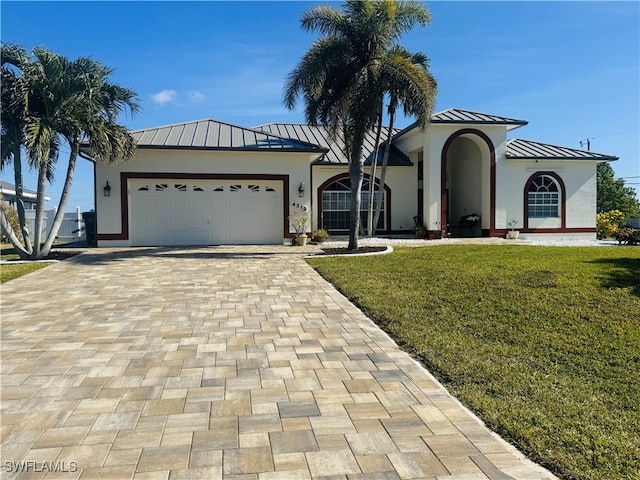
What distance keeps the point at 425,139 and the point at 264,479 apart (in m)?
18.2

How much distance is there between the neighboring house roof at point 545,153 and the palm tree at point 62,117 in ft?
54.1

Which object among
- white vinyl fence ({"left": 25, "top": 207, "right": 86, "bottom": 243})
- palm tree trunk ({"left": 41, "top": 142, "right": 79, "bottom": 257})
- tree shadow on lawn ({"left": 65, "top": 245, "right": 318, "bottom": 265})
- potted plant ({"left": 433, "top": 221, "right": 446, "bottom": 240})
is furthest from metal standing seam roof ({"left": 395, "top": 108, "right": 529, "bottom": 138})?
white vinyl fence ({"left": 25, "top": 207, "right": 86, "bottom": 243})

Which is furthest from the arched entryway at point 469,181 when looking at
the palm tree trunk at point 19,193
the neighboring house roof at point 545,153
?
the palm tree trunk at point 19,193

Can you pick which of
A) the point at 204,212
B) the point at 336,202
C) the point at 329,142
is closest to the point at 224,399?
the point at 204,212

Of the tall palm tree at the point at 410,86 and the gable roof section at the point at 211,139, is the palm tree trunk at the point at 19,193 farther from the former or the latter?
the tall palm tree at the point at 410,86

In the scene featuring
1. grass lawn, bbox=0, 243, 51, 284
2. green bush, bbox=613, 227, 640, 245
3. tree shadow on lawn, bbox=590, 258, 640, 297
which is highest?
green bush, bbox=613, 227, 640, 245

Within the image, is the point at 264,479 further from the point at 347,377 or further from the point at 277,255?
the point at 277,255

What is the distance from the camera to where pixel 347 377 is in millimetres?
4047

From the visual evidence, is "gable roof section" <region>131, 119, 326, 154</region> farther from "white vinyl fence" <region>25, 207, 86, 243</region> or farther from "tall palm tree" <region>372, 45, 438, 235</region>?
"white vinyl fence" <region>25, 207, 86, 243</region>

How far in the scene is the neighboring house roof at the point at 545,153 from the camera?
19.7 metres

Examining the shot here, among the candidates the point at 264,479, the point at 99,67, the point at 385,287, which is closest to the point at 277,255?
the point at 385,287

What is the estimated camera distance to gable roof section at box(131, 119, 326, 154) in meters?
16.0

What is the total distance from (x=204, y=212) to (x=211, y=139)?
9.45 feet

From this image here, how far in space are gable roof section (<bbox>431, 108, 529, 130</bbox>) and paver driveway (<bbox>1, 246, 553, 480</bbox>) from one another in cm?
1431
